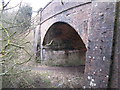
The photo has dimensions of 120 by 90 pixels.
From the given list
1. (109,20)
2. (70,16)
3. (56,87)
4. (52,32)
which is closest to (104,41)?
(109,20)

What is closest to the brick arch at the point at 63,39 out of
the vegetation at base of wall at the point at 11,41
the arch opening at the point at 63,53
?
the arch opening at the point at 63,53

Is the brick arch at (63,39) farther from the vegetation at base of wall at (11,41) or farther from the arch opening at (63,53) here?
the vegetation at base of wall at (11,41)

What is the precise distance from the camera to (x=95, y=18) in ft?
11.1

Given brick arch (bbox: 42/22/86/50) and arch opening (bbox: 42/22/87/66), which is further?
arch opening (bbox: 42/22/87/66)

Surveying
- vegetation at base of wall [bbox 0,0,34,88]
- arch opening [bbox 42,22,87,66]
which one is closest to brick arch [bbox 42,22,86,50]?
arch opening [bbox 42,22,87,66]

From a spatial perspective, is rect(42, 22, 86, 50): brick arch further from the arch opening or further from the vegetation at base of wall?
the vegetation at base of wall

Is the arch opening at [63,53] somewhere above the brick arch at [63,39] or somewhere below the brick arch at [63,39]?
below

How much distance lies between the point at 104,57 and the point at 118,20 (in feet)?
2.50

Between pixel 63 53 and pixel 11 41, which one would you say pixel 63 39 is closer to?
pixel 63 53

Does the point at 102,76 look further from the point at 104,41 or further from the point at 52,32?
the point at 52,32

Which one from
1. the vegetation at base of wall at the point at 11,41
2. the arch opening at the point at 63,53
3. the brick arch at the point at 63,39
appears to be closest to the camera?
the vegetation at base of wall at the point at 11,41

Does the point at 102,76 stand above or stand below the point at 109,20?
below

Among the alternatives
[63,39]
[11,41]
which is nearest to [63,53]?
[63,39]

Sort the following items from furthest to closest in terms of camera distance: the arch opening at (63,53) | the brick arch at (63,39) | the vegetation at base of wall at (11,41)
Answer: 1. the arch opening at (63,53)
2. the brick arch at (63,39)
3. the vegetation at base of wall at (11,41)
